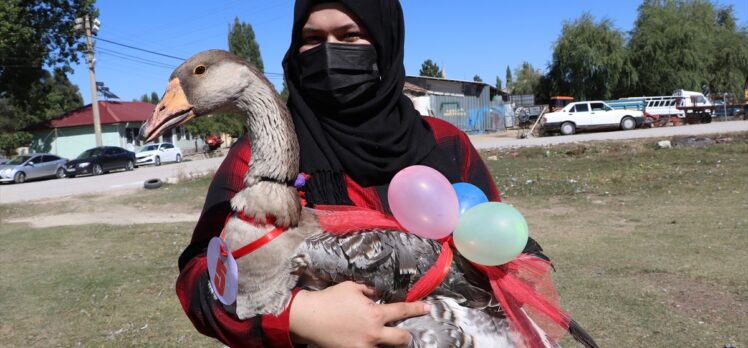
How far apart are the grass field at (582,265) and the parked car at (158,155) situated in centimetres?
1966

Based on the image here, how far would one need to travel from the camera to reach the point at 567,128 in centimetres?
2934

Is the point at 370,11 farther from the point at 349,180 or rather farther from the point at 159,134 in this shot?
the point at 159,134

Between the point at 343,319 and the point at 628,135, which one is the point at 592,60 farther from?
the point at 343,319

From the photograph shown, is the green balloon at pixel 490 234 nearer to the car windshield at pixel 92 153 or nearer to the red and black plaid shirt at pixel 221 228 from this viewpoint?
the red and black plaid shirt at pixel 221 228

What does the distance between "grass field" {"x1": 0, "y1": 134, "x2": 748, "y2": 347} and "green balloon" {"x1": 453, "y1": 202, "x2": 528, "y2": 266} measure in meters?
2.93

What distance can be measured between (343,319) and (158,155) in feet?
109

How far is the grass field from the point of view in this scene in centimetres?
463

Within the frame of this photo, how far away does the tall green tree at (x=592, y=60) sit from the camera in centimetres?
4288

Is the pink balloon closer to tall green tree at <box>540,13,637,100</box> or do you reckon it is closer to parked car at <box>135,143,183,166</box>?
parked car at <box>135,143,183,166</box>

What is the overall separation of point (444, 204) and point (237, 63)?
88 centimetres

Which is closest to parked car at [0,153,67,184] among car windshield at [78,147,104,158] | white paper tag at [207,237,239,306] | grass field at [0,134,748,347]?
car windshield at [78,147,104,158]

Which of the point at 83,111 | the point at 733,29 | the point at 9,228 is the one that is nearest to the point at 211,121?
the point at 83,111

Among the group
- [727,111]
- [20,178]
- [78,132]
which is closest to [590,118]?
[727,111]

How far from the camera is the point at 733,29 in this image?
164 ft
